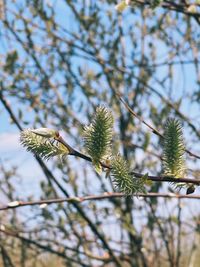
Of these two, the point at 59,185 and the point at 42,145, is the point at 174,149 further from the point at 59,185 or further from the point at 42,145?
the point at 59,185

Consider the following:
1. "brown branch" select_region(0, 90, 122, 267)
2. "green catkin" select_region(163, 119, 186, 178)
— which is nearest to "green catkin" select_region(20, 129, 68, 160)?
"green catkin" select_region(163, 119, 186, 178)

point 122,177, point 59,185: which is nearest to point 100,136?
point 122,177

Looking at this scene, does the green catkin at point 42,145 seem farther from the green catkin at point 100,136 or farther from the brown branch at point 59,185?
the brown branch at point 59,185

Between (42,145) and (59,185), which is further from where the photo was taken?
(59,185)

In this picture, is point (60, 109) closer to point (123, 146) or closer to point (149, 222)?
point (123, 146)

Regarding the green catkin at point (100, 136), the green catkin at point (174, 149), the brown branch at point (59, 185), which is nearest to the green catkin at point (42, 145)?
the green catkin at point (100, 136)

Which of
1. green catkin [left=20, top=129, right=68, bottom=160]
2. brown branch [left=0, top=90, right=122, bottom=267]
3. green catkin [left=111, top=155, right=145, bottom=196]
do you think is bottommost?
green catkin [left=111, top=155, right=145, bottom=196]

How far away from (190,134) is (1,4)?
5.40 feet

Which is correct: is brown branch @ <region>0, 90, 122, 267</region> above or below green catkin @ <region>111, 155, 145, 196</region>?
above

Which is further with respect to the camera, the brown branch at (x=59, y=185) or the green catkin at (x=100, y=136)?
the brown branch at (x=59, y=185)

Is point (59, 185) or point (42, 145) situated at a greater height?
point (59, 185)

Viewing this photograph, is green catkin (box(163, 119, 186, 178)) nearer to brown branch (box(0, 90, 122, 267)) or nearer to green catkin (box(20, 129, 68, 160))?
green catkin (box(20, 129, 68, 160))

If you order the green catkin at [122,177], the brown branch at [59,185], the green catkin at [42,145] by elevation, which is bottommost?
the green catkin at [122,177]

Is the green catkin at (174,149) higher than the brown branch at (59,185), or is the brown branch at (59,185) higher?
the brown branch at (59,185)
